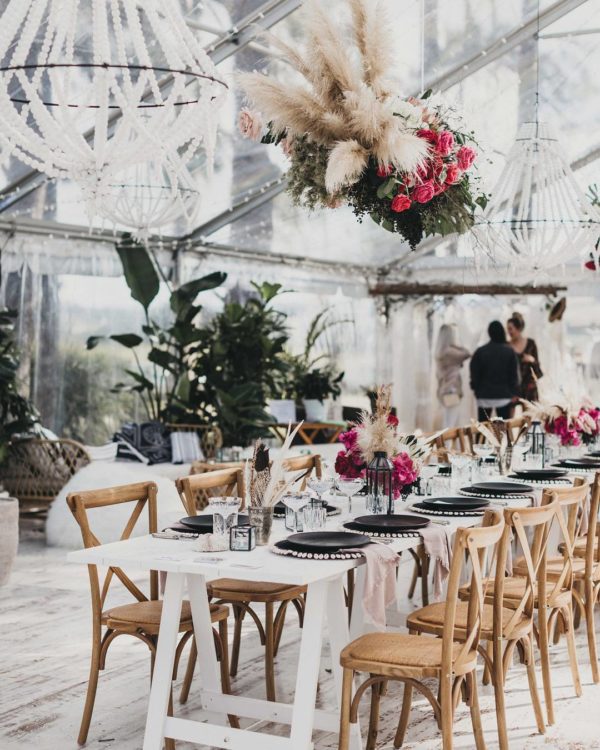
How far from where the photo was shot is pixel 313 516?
3.69 m

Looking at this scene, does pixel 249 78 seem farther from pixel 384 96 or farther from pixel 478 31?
pixel 478 31

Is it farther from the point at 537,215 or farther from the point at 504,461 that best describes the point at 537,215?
the point at 504,461

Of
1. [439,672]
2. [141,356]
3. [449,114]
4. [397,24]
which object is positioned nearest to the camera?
[439,672]

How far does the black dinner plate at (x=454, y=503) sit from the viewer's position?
409 centimetres

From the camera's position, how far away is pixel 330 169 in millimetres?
3791

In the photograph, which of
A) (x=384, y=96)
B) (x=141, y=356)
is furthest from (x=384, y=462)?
(x=141, y=356)

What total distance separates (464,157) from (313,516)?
1537 mm

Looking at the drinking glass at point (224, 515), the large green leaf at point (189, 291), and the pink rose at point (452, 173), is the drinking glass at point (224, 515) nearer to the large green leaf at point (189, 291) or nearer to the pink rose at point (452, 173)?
the pink rose at point (452, 173)

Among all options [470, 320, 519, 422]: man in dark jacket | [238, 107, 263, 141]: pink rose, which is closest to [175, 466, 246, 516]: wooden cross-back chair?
[238, 107, 263, 141]: pink rose

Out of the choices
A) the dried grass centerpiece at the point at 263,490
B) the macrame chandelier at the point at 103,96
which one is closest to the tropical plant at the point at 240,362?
the dried grass centerpiece at the point at 263,490

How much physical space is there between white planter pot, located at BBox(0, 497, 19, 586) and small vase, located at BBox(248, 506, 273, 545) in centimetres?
320

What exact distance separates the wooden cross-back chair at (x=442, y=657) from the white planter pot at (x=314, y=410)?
24.8ft

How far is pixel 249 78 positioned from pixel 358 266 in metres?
8.95

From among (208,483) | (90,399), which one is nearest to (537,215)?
(208,483)
